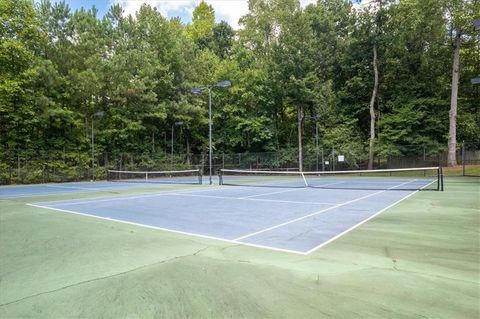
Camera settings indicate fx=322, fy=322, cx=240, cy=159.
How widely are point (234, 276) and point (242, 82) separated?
3207 cm

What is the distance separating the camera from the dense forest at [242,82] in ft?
80.4

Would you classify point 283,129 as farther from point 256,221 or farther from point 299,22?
point 256,221

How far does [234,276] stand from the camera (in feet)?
11.7

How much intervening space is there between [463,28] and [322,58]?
42.1ft

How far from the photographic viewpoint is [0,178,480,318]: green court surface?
2764 mm

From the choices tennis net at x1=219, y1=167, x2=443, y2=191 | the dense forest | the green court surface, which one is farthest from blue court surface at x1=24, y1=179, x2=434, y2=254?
the dense forest

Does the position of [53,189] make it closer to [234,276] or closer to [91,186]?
[91,186]

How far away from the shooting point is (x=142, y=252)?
15.1 feet

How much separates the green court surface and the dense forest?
2243cm

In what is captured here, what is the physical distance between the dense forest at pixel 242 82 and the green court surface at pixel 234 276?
22432 mm

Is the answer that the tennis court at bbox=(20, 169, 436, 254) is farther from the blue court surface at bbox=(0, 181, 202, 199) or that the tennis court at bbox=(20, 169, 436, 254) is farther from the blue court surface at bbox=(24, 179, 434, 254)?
the blue court surface at bbox=(0, 181, 202, 199)

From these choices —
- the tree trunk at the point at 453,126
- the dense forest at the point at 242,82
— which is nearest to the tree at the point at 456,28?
the tree trunk at the point at 453,126

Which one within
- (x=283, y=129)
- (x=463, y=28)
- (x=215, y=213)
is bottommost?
(x=215, y=213)

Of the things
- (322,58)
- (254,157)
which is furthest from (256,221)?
(322,58)
